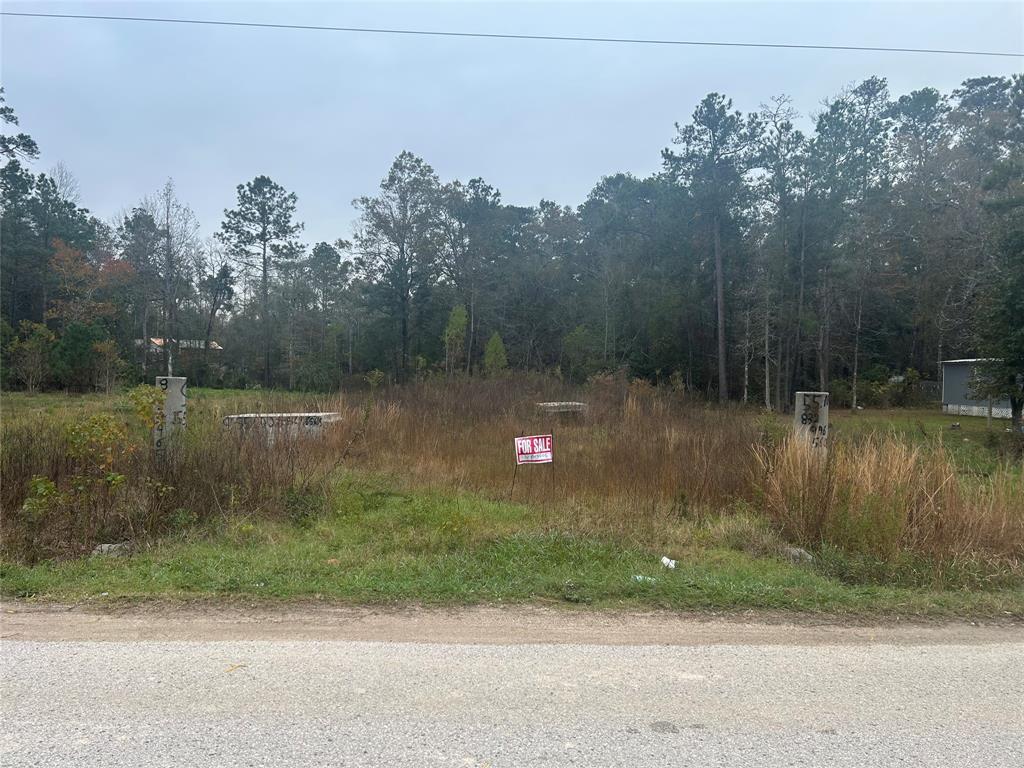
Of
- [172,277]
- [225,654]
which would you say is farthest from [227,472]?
[172,277]

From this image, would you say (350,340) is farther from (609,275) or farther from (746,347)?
(746,347)

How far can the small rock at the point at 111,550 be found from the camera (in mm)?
6191

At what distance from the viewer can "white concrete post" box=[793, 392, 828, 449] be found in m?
8.75

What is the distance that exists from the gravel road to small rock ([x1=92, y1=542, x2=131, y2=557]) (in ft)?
5.23

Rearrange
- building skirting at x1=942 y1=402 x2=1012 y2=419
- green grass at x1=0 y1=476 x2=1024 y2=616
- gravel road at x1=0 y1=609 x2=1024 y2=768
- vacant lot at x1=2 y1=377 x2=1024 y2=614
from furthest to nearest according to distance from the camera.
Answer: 1. building skirting at x1=942 y1=402 x2=1012 y2=419
2. vacant lot at x1=2 y1=377 x2=1024 y2=614
3. green grass at x1=0 y1=476 x2=1024 y2=616
4. gravel road at x1=0 y1=609 x2=1024 y2=768

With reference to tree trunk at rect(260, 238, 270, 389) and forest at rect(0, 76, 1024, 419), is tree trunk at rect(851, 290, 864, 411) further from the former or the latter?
tree trunk at rect(260, 238, 270, 389)

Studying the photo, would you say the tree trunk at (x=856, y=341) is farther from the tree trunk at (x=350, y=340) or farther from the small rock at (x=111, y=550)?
the small rock at (x=111, y=550)

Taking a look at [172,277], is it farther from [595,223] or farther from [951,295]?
[951,295]

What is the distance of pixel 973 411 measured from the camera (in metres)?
32.8

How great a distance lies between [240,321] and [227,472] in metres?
41.8

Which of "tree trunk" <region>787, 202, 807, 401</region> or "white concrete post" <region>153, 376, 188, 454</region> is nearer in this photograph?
"white concrete post" <region>153, 376, 188, 454</region>

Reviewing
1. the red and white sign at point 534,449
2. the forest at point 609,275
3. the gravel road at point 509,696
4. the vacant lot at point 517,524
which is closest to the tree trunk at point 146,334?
the forest at point 609,275

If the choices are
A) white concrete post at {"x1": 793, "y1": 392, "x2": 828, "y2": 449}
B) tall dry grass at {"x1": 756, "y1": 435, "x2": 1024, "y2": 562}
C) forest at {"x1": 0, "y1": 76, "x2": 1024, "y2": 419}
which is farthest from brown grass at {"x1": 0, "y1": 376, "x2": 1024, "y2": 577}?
forest at {"x1": 0, "y1": 76, "x2": 1024, "y2": 419}

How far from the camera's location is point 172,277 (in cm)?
3856
